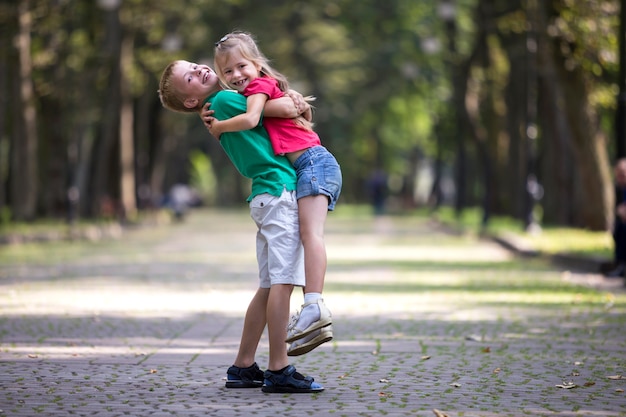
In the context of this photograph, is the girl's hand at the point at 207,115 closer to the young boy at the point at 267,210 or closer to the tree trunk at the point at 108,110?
the young boy at the point at 267,210

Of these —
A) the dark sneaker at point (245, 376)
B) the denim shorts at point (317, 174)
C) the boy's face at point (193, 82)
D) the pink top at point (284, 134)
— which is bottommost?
the dark sneaker at point (245, 376)

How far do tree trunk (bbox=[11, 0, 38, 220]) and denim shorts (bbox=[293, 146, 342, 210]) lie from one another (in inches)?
1097

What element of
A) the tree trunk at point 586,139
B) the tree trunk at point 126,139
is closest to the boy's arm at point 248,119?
the tree trunk at point 586,139

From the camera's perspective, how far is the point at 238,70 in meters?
7.82

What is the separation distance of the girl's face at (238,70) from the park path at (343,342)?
1.77 metres

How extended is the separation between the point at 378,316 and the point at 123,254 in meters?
14.0

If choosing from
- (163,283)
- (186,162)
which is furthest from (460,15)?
(163,283)

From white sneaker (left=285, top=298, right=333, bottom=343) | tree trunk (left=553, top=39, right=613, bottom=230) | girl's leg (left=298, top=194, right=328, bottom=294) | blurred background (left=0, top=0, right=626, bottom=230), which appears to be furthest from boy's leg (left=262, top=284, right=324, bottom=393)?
tree trunk (left=553, top=39, right=613, bottom=230)

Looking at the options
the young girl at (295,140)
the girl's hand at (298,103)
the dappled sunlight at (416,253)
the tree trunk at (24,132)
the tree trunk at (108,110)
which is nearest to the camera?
the young girl at (295,140)

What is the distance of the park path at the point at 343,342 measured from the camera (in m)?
7.42

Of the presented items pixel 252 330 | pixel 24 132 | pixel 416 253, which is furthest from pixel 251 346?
pixel 24 132

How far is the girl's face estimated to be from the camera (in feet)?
25.6

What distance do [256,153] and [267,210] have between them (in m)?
0.34

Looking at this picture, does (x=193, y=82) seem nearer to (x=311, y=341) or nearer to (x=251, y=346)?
(x=251, y=346)
